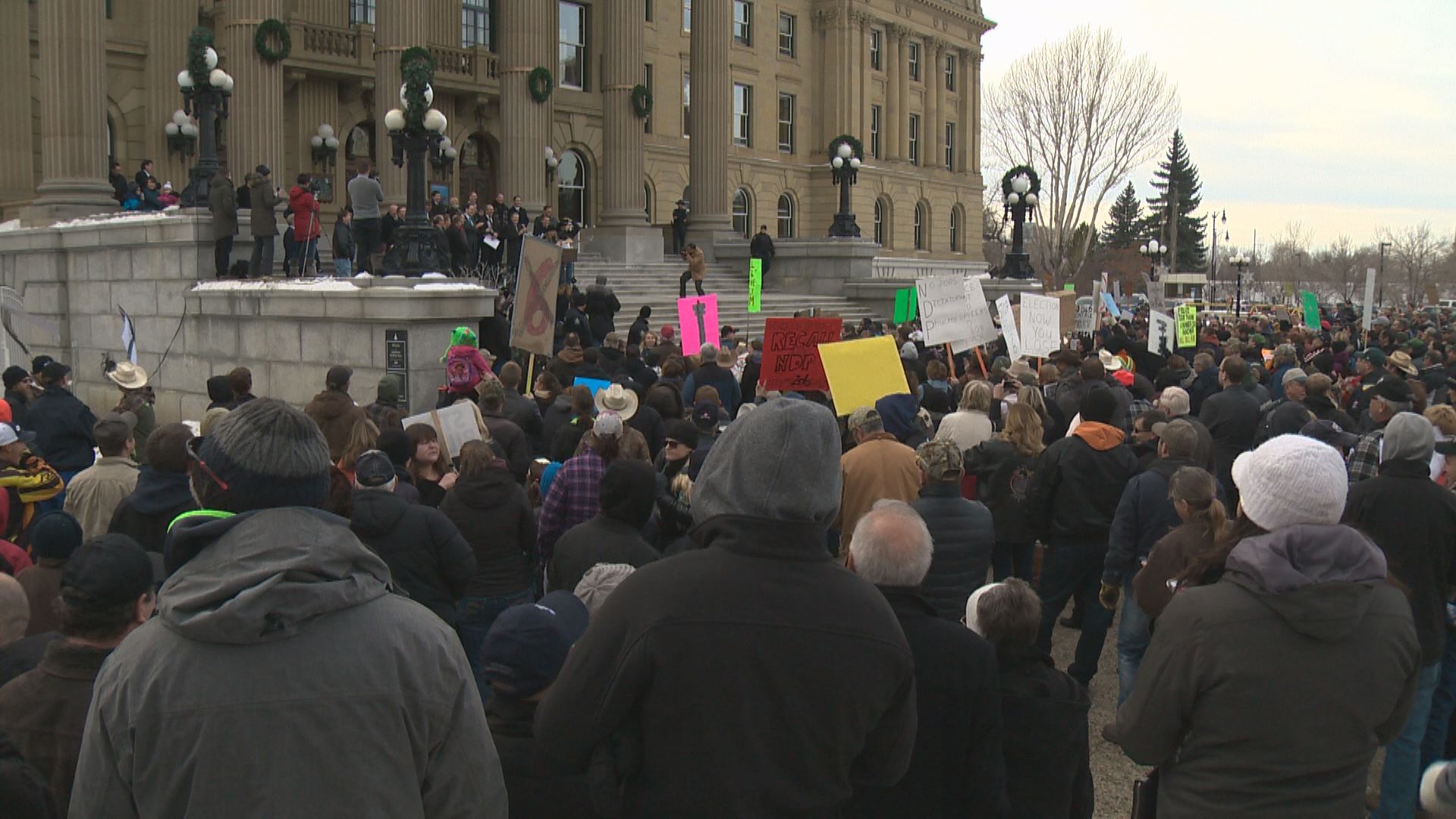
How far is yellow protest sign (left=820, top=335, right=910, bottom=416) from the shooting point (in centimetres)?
986

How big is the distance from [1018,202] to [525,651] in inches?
1096

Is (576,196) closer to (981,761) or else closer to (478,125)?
(478,125)

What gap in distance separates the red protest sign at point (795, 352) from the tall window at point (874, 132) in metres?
47.7

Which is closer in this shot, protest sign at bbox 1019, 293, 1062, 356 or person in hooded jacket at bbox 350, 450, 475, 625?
person in hooded jacket at bbox 350, 450, 475, 625

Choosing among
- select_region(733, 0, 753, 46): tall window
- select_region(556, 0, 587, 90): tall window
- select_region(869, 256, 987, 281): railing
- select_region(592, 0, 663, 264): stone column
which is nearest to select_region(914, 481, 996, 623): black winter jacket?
select_region(592, 0, 663, 264): stone column

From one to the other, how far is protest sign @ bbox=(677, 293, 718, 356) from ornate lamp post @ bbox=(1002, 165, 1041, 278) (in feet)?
51.9

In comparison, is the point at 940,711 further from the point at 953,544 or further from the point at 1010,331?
the point at 1010,331

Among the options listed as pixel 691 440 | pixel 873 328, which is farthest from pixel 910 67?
pixel 691 440

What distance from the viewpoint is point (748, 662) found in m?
2.73

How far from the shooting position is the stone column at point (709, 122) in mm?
33969

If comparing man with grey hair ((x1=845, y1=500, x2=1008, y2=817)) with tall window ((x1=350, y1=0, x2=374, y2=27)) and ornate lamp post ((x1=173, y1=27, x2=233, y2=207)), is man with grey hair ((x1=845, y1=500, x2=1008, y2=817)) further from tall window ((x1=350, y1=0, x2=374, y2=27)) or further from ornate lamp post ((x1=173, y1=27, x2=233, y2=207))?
tall window ((x1=350, y1=0, x2=374, y2=27))

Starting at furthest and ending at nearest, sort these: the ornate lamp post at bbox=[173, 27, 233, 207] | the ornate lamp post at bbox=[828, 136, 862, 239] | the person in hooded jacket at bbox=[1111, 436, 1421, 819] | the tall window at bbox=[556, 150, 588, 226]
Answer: the tall window at bbox=[556, 150, 588, 226], the ornate lamp post at bbox=[828, 136, 862, 239], the ornate lamp post at bbox=[173, 27, 233, 207], the person in hooded jacket at bbox=[1111, 436, 1421, 819]

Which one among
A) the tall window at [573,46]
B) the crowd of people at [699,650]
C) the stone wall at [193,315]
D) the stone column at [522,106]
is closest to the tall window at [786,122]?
the tall window at [573,46]

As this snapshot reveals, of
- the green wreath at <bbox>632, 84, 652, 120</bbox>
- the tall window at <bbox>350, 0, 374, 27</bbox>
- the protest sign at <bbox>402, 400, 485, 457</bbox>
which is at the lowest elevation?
the protest sign at <bbox>402, 400, 485, 457</bbox>
